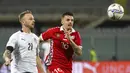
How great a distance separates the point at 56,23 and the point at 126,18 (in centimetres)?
412

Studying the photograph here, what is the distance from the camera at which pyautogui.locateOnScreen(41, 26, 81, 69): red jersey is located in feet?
28.2

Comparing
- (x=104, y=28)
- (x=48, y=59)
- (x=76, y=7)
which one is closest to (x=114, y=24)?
(x=104, y=28)

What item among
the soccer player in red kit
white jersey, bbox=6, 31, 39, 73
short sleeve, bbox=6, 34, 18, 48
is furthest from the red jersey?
short sleeve, bbox=6, 34, 18, 48

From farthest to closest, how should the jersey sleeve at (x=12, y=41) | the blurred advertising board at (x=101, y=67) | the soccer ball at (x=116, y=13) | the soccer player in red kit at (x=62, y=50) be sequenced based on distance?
the blurred advertising board at (x=101, y=67), the soccer ball at (x=116, y=13), the soccer player in red kit at (x=62, y=50), the jersey sleeve at (x=12, y=41)

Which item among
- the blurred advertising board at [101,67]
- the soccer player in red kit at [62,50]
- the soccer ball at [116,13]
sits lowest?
the blurred advertising board at [101,67]

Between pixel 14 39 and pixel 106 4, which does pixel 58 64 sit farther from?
pixel 106 4

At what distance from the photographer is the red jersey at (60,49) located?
338 inches

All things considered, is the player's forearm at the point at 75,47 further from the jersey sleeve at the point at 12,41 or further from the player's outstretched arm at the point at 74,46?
the jersey sleeve at the point at 12,41

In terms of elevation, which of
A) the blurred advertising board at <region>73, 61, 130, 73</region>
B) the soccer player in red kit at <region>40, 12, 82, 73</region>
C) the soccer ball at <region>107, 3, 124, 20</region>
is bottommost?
the blurred advertising board at <region>73, 61, 130, 73</region>

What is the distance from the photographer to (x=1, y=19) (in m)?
26.4

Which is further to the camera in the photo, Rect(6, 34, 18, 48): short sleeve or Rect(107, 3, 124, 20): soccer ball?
Rect(107, 3, 124, 20): soccer ball

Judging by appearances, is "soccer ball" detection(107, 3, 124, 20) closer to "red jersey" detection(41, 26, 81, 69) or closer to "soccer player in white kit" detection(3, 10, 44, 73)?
"red jersey" detection(41, 26, 81, 69)

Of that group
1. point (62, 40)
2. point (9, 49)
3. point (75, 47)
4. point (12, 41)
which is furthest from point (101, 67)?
point (9, 49)

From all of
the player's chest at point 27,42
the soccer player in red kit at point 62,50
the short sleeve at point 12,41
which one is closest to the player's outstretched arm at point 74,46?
the soccer player in red kit at point 62,50
